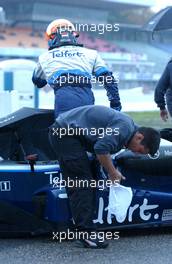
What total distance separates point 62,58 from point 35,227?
139 cm

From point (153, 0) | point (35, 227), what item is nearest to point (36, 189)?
point (35, 227)

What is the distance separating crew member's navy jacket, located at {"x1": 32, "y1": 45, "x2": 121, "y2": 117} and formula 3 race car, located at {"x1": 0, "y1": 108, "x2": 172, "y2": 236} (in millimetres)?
230

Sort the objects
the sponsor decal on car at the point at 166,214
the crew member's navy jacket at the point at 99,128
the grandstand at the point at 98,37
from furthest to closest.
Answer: the grandstand at the point at 98,37 → the sponsor decal on car at the point at 166,214 → the crew member's navy jacket at the point at 99,128

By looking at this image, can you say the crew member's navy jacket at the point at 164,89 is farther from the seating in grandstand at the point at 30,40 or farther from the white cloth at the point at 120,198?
the seating in grandstand at the point at 30,40

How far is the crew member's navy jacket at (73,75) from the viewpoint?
443 centimetres

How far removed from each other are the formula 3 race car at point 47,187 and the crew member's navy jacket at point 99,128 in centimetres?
38

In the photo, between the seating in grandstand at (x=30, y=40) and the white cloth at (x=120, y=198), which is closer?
the white cloth at (x=120, y=198)

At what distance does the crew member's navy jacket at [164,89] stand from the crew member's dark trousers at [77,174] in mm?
1791

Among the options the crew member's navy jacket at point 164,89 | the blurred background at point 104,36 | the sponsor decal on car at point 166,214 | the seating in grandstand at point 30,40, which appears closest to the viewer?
the sponsor decal on car at point 166,214

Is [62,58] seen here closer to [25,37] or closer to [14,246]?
[14,246]

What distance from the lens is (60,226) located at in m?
4.12
